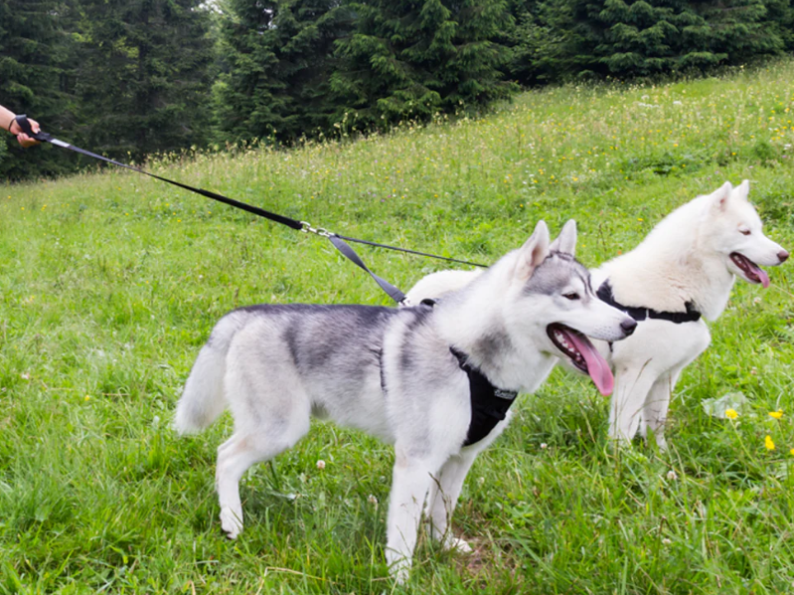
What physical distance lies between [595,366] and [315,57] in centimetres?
1930

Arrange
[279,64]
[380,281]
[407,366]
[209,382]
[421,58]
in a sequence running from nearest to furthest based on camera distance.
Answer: [407,366] → [209,382] → [380,281] → [421,58] → [279,64]

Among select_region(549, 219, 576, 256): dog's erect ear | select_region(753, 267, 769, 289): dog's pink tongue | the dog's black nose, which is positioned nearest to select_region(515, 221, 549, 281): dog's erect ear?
select_region(549, 219, 576, 256): dog's erect ear

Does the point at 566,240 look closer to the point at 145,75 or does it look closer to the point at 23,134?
the point at 23,134

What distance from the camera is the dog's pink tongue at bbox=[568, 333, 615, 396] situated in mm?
2178

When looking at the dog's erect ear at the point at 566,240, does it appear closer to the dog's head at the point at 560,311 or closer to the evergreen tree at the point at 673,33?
the dog's head at the point at 560,311

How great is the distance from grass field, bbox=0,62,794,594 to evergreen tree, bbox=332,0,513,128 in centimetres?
925

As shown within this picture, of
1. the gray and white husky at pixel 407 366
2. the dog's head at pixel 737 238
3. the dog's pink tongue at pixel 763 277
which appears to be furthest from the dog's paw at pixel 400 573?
the dog's pink tongue at pixel 763 277

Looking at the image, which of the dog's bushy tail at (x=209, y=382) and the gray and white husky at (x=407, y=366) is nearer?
the gray and white husky at (x=407, y=366)

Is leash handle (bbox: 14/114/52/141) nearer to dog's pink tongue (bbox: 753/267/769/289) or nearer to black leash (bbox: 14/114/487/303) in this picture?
black leash (bbox: 14/114/487/303)

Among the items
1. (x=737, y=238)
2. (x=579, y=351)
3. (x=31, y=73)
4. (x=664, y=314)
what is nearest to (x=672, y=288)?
(x=664, y=314)

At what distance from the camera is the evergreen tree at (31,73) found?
20.2 m

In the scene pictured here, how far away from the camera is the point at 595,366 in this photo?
2.21 m

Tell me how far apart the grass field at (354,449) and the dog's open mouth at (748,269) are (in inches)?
20.9

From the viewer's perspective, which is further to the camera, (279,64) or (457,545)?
(279,64)
